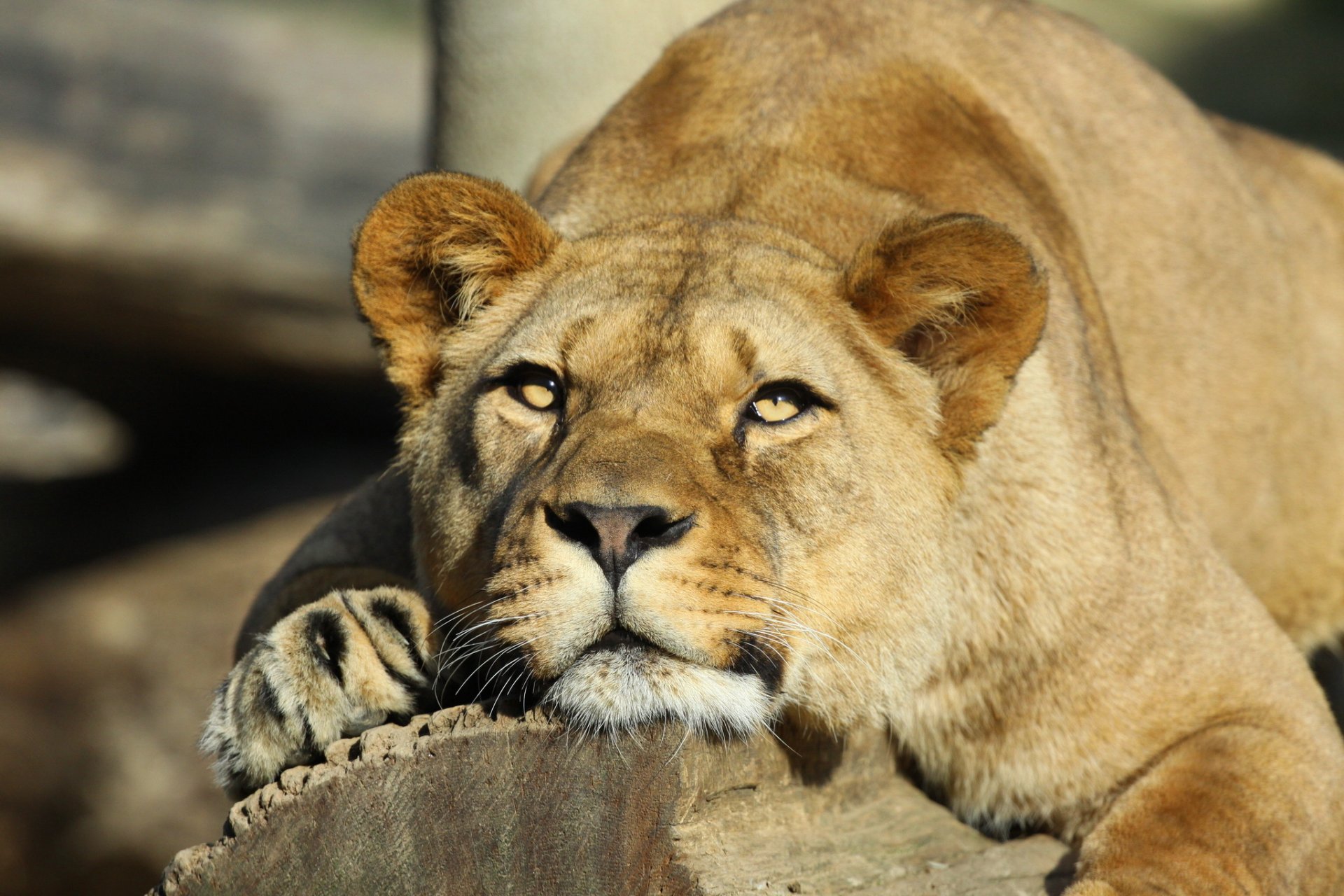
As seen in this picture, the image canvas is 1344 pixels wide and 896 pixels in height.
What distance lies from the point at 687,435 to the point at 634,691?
1.83ft

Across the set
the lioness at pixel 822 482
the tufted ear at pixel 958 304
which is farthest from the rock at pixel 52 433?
the tufted ear at pixel 958 304

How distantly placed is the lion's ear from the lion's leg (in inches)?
75.4

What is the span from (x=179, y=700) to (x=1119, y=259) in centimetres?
736

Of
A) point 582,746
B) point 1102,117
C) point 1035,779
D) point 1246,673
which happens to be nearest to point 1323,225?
point 1102,117

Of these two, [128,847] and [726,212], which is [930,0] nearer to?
[726,212]

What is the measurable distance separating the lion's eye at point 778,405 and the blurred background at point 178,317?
19.7 ft

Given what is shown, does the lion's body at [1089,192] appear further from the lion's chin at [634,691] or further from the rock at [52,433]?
the rock at [52,433]

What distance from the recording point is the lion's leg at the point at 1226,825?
3.33 m

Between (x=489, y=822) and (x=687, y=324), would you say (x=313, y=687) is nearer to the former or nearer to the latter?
(x=489, y=822)

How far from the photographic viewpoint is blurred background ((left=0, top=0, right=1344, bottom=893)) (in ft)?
29.5

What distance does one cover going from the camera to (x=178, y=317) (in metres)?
9.59

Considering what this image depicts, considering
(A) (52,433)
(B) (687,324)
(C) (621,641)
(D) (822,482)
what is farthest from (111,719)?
(C) (621,641)

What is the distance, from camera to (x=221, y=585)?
10359mm

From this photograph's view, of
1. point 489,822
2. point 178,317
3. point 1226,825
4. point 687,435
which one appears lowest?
point 1226,825
